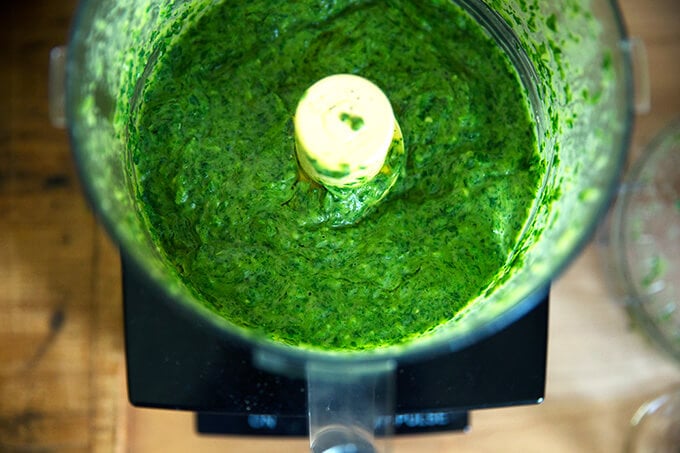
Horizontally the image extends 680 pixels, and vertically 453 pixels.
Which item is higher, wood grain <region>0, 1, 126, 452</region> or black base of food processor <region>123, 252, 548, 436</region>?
wood grain <region>0, 1, 126, 452</region>

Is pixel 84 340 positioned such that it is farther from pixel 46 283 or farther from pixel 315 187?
pixel 315 187

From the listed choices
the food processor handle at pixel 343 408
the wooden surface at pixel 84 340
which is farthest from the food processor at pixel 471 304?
the wooden surface at pixel 84 340

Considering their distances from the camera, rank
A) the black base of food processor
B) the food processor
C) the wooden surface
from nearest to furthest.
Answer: the food processor < the black base of food processor < the wooden surface

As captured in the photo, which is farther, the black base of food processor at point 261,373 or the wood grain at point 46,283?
the wood grain at point 46,283

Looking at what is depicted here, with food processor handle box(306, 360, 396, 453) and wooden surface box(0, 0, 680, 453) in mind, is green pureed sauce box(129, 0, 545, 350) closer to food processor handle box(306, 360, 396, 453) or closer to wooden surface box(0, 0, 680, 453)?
food processor handle box(306, 360, 396, 453)

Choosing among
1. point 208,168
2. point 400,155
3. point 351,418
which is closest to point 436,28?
point 400,155

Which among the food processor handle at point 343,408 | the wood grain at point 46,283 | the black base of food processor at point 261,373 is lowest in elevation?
the food processor handle at point 343,408

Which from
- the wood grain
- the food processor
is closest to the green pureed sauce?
the food processor

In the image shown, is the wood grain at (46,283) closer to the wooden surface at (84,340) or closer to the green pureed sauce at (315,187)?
the wooden surface at (84,340)
